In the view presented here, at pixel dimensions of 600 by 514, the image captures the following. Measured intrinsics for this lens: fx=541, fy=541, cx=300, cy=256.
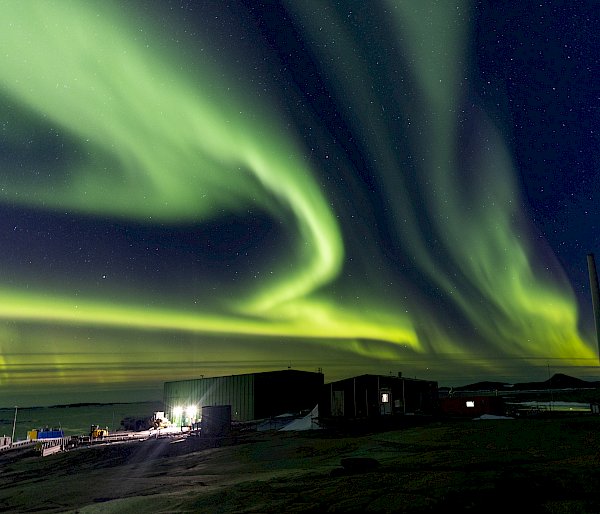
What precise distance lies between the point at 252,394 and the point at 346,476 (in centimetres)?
4052

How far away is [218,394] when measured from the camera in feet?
208

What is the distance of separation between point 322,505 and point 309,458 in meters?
11.9

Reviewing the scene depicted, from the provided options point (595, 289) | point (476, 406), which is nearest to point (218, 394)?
point (476, 406)

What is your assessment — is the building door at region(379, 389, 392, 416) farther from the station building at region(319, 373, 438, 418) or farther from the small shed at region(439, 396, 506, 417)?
the small shed at region(439, 396, 506, 417)

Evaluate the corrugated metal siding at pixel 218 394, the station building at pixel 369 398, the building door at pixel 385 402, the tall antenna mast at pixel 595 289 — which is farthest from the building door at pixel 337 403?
the tall antenna mast at pixel 595 289

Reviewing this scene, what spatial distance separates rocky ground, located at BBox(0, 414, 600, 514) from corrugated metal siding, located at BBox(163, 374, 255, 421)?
68.6 ft

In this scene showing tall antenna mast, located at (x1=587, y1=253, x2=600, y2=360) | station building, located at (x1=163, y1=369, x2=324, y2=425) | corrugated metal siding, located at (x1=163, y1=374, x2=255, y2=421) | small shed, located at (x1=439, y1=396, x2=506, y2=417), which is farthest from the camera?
corrugated metal siding, located at (x1=163, y1=374, x2=255, y2=421)

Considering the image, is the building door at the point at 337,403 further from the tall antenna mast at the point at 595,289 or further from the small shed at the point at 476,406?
the tall antenna mast at the point at 595,289

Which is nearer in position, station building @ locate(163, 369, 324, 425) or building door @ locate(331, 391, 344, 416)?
building door @ locate(331, 391, 344, 416)

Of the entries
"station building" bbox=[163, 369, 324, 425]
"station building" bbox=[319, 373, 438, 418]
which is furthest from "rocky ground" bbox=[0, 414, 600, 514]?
"station building" bbox=[163, 369, 324, 425]

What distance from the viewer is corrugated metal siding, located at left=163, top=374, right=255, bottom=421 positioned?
59750 millimetres

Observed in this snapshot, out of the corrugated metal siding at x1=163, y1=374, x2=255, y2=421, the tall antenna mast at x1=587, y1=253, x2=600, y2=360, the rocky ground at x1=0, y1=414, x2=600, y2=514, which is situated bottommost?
the rocky ground at x1=0, y1=414, x2=600, y2=514

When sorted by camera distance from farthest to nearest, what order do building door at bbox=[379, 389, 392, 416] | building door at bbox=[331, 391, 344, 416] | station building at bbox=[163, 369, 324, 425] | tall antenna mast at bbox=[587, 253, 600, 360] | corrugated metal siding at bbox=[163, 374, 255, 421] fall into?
corrugated metal siding at bbox=[163, 374, 255, 421] < station building at bbox=[163, 369, 324, 425] < building door at bbox=[331, 391, 344, 416] < building door at bbox=[379, 389, 392, 416] < tall antenna mast at bbox=[587, 253, 600, 360]

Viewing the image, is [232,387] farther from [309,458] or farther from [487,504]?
[487,504]
